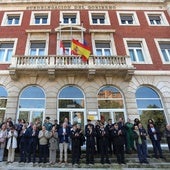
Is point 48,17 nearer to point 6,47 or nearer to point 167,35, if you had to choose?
point 6,47

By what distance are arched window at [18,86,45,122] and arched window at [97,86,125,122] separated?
12.8 feet

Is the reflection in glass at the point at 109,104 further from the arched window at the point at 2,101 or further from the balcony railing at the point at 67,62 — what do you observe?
the arched window at the point at 2,101

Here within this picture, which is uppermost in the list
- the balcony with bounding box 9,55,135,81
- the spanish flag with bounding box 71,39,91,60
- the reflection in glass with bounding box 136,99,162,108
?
the spanish flag with bounding box 71,39,91,60

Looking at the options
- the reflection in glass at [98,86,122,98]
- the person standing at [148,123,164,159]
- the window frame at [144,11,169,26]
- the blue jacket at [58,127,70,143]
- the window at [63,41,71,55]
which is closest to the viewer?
the blue jacket at [58,127,70,143]

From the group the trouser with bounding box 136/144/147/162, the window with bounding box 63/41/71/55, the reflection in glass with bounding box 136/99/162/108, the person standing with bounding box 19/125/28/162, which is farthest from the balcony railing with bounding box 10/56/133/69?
the trouser with bounding box 136/144/147/162

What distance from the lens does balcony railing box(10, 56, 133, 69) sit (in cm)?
1288

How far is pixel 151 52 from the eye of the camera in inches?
579

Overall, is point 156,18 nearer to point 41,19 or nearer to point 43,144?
point 41,19

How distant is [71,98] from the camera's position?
13055 mm

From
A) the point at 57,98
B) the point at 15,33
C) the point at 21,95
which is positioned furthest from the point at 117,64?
the point at 15,33

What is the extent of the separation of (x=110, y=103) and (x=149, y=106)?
2665 millimetres

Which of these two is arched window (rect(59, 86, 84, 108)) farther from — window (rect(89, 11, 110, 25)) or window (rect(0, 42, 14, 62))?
window (rect(89, 11, 110, 25))

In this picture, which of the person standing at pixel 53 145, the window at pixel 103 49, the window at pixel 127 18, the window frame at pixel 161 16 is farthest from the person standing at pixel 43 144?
the window frame at pixel 161 16

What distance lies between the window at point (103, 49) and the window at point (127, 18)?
2826 mm
